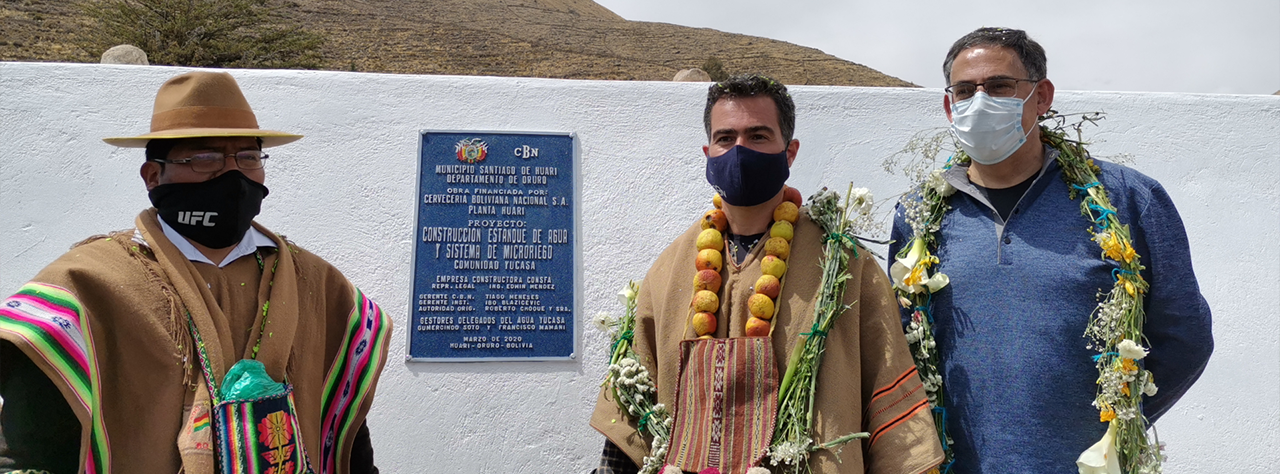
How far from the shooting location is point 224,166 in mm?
2416

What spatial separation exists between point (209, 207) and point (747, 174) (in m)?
1.50

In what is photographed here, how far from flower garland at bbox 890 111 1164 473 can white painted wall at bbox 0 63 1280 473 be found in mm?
2004

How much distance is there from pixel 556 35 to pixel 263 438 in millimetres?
35665

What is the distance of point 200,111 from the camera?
241 cm

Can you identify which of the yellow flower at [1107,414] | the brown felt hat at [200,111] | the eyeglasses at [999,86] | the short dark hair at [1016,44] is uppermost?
the short dark hair at [1016,44]

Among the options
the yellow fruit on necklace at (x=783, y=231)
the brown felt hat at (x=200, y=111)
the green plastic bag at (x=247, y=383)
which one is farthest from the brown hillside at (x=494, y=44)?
the yellow fruit on necklace at (x=783, y=231)

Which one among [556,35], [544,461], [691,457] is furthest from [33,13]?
[691,457]

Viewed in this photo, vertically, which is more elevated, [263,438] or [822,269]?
[822,269]

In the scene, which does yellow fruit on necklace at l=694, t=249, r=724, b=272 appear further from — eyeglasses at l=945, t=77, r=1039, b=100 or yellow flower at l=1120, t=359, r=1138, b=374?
yellow flower at l=1120, t=359, r=1138, b=374

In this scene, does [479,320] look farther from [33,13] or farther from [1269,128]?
[33,13]

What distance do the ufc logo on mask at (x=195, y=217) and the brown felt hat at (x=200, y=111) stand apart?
0.69ft

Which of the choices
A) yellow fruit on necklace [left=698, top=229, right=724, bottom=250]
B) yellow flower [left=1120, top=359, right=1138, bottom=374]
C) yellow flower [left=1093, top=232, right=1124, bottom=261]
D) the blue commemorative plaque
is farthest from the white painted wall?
yellow flower [left=1120, top=359, right=1138, bottom=374]

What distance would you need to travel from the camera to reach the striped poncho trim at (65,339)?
200cm

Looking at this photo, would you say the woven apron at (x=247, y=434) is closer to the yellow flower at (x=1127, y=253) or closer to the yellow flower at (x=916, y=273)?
the yellow flower at (x=916, y=273)
